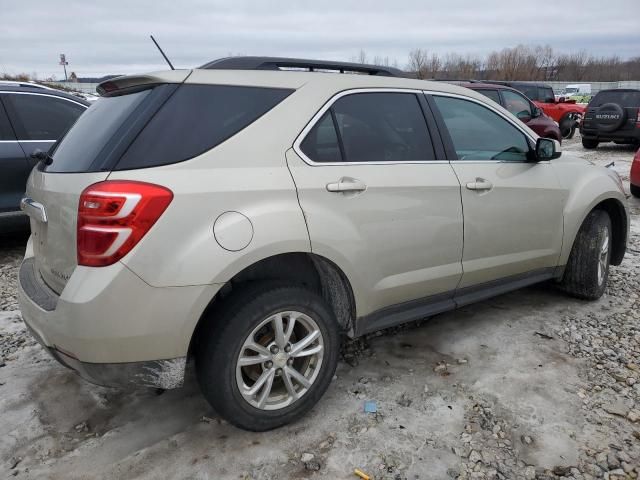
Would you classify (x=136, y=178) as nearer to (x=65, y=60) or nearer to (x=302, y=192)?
(x=302, y=192)

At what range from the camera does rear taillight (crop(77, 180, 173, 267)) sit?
6.48 ft

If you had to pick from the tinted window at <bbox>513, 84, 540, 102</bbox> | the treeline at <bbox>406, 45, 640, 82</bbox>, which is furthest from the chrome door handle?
the treeline at <bbox>406, 45, 640, 82</bbox>

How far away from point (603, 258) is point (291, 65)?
2955 millimetres

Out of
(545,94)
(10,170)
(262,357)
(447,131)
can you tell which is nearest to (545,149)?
(447,131)

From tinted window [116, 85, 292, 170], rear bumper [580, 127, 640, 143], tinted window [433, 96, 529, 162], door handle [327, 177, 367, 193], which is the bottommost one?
rear bumper [580, 127, 640, 143]

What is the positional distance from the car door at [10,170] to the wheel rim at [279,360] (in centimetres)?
381

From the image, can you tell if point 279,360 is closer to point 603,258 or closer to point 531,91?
point 603,258

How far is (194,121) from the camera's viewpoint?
7.28 feet

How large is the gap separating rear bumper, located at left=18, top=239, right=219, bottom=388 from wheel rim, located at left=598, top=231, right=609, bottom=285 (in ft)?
10.4

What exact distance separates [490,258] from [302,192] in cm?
148

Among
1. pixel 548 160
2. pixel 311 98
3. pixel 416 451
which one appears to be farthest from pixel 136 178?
pixel 548 160

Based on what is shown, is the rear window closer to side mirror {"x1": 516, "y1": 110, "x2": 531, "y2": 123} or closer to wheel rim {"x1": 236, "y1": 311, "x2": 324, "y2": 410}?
side mirror {"x1": 516, "y1": 110, "x2": 531, "y2": 123}

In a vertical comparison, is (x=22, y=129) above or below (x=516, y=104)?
above

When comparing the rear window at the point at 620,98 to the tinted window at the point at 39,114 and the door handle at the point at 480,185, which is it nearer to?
Result: the door handle at the point at 480,185
